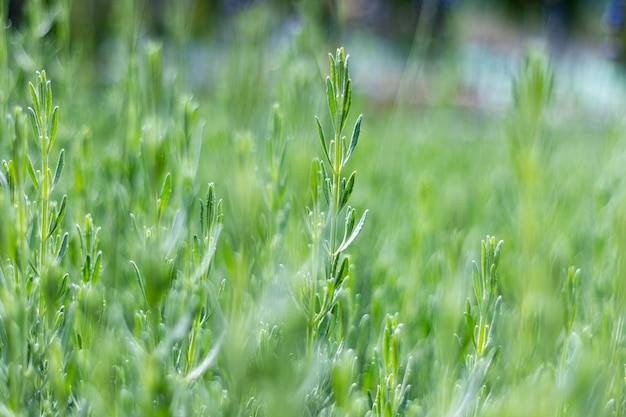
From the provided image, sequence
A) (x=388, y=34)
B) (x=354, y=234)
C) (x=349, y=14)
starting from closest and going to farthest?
(x=354, y=234) < (x=349, y=14) < (x=388, y=34)

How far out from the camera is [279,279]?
50 centimetres

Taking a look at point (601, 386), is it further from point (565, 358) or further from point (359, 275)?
point (359, 275)

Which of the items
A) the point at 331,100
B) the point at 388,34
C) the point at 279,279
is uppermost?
the point at 331,100

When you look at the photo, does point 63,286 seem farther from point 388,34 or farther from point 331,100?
point 388,34

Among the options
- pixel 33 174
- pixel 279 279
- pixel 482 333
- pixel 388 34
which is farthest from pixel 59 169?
pixel 388 34

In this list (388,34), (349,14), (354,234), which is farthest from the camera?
(388,34)

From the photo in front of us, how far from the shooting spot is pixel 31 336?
43 centimetres

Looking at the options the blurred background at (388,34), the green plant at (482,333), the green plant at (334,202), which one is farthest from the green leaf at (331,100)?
the blurred background at (388,34)

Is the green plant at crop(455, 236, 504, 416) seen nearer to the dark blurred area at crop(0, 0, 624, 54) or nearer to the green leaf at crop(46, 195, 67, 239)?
the green leaf at crop(46, 195, 67, 239)

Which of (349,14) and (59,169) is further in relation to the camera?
(349,14)

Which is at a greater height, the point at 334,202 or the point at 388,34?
the point at 334,202

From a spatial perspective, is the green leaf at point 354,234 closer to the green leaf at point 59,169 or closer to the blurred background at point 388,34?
the green leaf at point 59,169

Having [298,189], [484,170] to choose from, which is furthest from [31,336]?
[484,170]

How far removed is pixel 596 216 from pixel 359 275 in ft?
0.88
